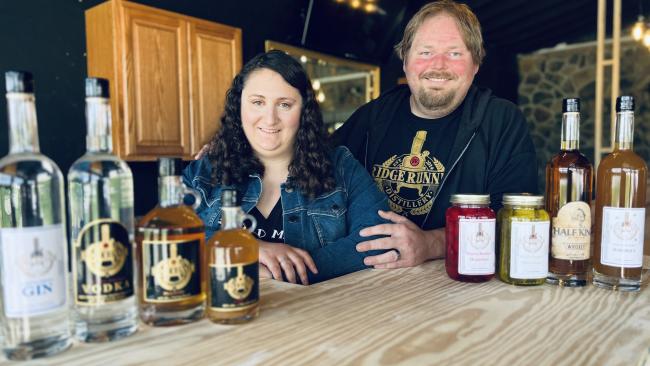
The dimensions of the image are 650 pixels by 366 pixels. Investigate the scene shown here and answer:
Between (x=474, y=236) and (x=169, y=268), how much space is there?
21.9 inches

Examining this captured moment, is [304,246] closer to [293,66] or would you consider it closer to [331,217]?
[331,217]

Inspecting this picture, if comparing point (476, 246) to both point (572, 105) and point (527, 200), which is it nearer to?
point (527, 200)

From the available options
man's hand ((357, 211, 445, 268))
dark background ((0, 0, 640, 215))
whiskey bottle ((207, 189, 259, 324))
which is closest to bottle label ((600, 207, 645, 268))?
man's hand ((357, 211, 445, 268))

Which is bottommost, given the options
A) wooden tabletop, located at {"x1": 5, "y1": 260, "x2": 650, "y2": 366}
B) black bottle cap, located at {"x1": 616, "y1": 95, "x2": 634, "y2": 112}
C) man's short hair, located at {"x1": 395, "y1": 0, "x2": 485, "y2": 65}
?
wooden tabletop, located at {"x1": 5, "y1": 260, "x2": 650, "y2": 366}

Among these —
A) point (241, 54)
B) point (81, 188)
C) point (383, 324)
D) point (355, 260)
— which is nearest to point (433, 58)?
point (355, 260)

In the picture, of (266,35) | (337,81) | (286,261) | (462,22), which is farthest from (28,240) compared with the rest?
(337,81)

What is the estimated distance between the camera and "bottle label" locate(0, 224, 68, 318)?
56cm

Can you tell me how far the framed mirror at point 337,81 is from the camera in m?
4.00

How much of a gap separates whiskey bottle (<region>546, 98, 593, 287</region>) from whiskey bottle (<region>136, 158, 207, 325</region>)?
66cm

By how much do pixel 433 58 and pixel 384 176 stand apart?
44 cm

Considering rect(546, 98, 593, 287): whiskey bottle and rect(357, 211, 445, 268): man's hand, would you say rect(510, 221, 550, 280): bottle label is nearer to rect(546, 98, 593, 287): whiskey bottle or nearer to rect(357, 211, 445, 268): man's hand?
rect(546, 98, 593, 287): whiskey bottle

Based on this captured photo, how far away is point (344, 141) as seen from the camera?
1.79 m

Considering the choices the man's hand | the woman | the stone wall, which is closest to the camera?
the man's hand

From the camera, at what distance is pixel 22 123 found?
58 centimetres
